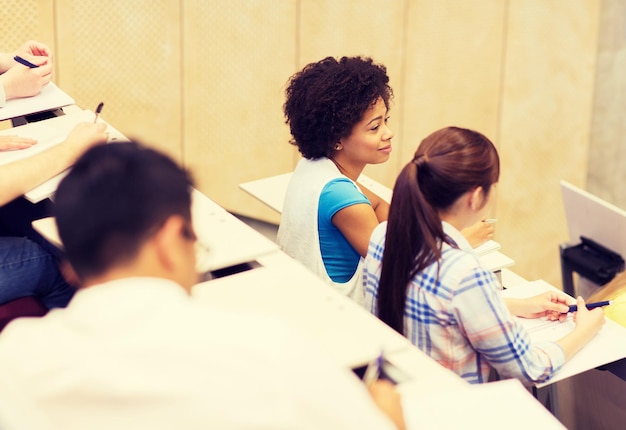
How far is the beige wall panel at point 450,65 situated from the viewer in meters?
4.54

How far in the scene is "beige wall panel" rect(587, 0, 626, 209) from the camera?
493 cm

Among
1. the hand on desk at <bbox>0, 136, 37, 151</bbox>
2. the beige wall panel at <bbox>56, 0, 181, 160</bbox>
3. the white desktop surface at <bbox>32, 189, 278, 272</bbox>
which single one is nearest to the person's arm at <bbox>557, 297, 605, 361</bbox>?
the white desktop surface at <bbox>32, 189, 278, 272</bbox>

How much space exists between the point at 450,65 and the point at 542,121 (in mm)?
679

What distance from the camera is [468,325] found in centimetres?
185

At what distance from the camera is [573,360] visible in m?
1.99

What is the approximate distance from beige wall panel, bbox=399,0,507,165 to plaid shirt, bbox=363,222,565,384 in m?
2.73

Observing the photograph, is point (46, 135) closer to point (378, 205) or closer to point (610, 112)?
point (378, 205)

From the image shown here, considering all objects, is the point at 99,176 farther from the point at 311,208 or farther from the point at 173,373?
the point at 311,208

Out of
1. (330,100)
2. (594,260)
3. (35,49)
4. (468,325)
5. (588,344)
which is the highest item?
(35,49)

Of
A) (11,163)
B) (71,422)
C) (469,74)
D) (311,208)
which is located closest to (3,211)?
(11,163)

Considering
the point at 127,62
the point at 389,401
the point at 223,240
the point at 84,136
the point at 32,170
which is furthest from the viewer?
the point at 127,62

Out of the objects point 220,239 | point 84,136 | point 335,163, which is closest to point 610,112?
point 335,163

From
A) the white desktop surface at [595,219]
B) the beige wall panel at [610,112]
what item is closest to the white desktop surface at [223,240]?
the white desktop surface at [595,219]

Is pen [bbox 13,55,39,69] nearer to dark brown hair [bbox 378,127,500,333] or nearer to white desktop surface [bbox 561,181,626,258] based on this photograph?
dark brown hair [bbox 378,127,500,333]
